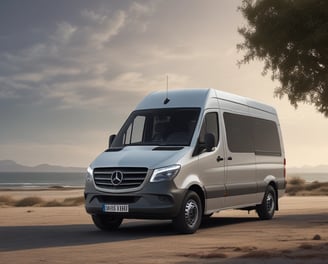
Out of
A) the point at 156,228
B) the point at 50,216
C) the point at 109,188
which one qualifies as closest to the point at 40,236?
the point at 109,188

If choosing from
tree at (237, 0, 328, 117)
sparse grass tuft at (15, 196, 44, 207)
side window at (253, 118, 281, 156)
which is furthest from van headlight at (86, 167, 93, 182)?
sparse grass tuft at (15, 196, 44, 207)

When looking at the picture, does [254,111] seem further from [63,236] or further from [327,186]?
[327,186]

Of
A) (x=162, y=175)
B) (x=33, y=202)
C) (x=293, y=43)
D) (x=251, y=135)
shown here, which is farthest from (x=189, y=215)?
(x=33, y=202)

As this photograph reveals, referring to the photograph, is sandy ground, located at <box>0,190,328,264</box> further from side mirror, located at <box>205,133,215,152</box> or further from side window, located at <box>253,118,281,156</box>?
side window, located at <box>253,118,281,156</box>

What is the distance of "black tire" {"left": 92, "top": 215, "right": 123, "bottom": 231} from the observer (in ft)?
47.6

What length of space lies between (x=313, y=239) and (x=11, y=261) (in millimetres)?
5550

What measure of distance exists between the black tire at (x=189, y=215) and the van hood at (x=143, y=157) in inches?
34.3

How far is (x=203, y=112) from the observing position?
14.5m

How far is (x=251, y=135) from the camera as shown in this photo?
1730 cm

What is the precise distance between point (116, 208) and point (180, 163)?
5.06 ft

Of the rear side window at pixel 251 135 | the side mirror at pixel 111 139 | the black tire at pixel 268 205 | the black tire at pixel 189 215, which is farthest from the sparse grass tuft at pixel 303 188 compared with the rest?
the black tire at pixel 189 215

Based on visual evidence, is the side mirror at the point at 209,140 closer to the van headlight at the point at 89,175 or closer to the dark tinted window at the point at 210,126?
the dark tinted window at the point at 210,126

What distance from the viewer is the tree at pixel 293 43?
21.6 metres

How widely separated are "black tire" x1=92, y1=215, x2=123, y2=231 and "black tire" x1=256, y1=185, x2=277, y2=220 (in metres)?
4.63
